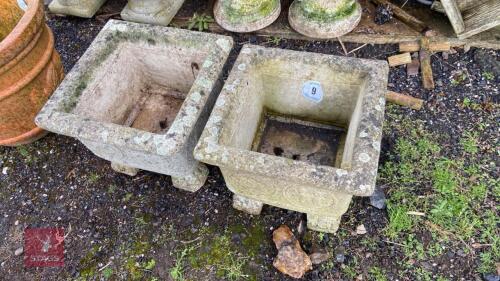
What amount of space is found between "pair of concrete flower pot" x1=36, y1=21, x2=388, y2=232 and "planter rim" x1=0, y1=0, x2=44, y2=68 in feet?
1.57

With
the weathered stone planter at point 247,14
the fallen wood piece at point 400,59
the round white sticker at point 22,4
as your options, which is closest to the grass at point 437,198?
the fallen wood piece at point 400,59

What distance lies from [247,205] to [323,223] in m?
0.50

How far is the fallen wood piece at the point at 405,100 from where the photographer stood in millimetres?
3010

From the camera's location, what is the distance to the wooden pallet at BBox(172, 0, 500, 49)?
3184 millimetres

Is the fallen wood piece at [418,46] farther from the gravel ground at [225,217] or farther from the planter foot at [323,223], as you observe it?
the planter foot at [323,223]

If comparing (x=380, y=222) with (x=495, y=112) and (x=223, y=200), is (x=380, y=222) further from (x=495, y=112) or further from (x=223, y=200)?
(x=495, y=112)

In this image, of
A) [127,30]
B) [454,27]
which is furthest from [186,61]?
[454,27]

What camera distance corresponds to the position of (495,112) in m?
2.94

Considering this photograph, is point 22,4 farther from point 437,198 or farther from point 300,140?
point 437,198

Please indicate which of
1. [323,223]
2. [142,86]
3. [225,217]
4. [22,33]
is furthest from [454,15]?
[22,33]

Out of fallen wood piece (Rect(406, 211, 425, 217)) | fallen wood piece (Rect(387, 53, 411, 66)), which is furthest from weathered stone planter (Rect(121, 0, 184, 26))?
fallen wood piece (Rect(406, 211, 425, 217))

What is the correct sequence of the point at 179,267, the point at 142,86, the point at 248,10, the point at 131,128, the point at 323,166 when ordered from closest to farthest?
1. the point at 323,166
2. the point at 131,128
3. the point at 179,267
4. the point at 142,86
5. the point at 248,10

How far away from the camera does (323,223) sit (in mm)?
2508

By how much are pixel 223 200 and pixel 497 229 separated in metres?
1.76
